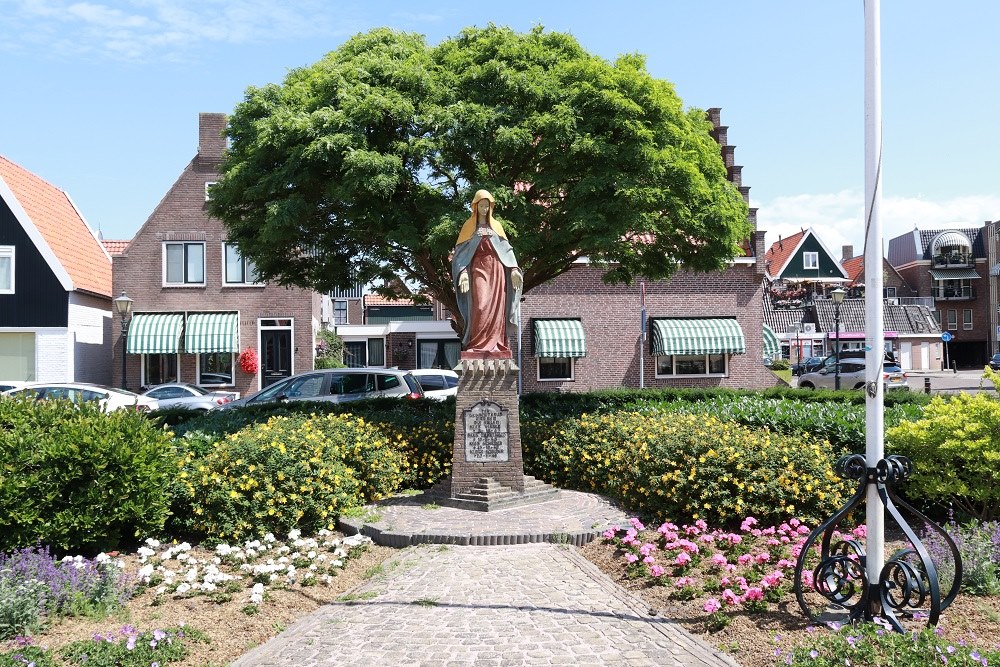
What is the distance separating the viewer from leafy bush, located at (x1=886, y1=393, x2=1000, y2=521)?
7742 millimetres

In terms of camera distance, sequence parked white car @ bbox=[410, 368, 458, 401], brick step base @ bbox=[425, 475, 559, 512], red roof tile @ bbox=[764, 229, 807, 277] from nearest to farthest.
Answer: brick step base @ bbox=[425, 475, 559, 512] < parked white car @ bbox=[410, 368, 458, 401] < red roof tile @ bbox=[764, 229, 807, 277]

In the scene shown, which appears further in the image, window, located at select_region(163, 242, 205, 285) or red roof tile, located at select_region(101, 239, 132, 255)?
red roof tile, located at select_region(101, 239, 132, 255)

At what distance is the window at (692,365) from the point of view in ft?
86.6

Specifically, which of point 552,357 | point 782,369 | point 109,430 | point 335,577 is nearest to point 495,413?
point 335,577

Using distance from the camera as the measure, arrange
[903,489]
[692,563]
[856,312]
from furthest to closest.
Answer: [856,312], [903,489], [692,563]

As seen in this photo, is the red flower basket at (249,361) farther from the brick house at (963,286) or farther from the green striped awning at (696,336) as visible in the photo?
the brick house at (963,286)

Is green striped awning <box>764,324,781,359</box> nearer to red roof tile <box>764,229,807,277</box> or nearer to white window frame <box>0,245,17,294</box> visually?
white window frame <box>0,245,17,294</box>

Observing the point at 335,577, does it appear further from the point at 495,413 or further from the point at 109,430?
the point at 495,413

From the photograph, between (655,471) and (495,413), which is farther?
(495,413)

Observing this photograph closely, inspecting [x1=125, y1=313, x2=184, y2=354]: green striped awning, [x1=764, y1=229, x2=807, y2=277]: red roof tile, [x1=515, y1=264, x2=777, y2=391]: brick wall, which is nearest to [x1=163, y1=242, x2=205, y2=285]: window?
[x1=125, y1=313, x2=184, y2=354]: green striped awning

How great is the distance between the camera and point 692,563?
22.5 ft

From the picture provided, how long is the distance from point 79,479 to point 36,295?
21716mm

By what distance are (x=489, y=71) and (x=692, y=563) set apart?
8.60 m

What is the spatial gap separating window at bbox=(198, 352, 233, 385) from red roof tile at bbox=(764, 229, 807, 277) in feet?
132
